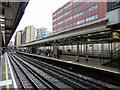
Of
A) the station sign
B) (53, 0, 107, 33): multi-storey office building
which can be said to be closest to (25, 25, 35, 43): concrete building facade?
Answer: (53, 0, 107, 33): multi-storey office building

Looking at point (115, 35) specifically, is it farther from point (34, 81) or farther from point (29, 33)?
point (29, 33)

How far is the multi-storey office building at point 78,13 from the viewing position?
26269 millimetres

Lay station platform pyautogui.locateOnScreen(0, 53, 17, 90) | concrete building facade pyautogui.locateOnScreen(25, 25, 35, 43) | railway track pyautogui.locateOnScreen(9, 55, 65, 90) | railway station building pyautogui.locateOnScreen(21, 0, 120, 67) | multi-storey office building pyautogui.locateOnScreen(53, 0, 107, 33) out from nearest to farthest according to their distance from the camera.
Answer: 1. station platform pyautogui.locateOnScreen(0, 53, 17, 90)
2. railway track pyautogui.locateOnScreen(9, 55, 65, 90)
3. railway station building pyautogui.locateOnScreen(21, 0, 120, 67)
4. multi-storey office building pyautogui.locateOnScreen(53, 0, 107, 33)
5. concrete building facade pyautogui.locateOnScreen(25, 25, 35, 43)

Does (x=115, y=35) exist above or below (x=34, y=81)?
above

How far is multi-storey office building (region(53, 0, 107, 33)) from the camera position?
26.3 meters

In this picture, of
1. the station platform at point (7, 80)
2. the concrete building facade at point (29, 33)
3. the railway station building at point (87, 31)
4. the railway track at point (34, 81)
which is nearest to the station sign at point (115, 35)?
the railway station building at point (87, 31)

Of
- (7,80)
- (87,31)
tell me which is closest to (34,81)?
(7,80)

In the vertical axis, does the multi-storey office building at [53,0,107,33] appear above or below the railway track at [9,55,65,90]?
above

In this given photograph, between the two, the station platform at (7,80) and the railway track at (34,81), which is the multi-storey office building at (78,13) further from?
the station platform at (7,80)

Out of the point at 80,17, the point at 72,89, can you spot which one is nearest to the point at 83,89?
the point at 72,89

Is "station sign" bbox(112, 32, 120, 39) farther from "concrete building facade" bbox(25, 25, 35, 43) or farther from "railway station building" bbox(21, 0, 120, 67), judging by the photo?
"concrete building facade" bbox(25, 25, 35, 43)

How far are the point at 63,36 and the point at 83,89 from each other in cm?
894

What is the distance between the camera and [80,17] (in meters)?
32.2

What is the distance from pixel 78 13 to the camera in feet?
108
